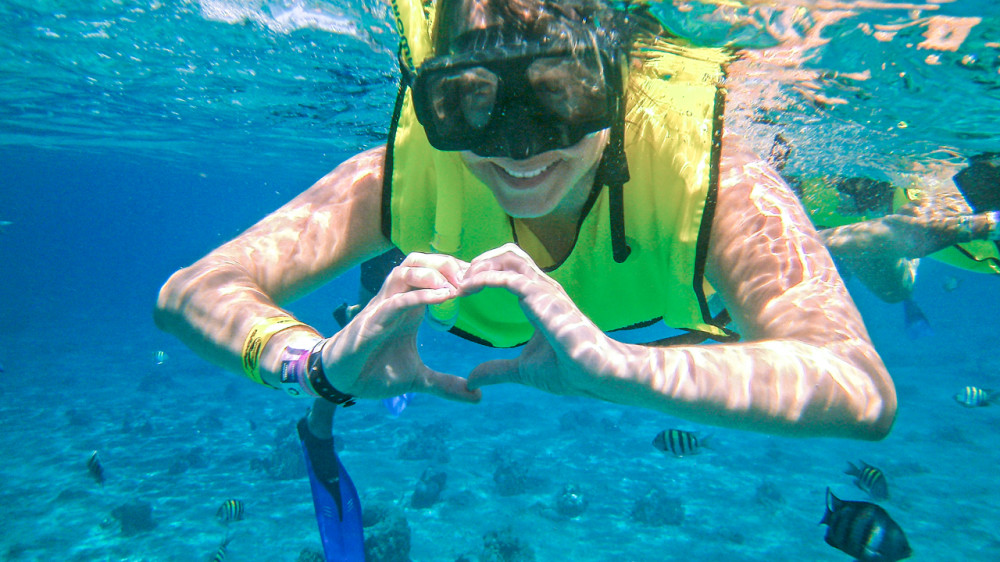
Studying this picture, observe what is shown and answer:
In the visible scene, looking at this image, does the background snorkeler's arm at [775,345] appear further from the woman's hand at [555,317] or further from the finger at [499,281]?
the finger at [499,281]

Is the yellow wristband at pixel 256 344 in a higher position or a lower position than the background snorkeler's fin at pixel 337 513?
higher

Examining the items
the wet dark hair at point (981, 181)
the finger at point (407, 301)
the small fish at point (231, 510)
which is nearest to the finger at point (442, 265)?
the finger at point (407, 301)

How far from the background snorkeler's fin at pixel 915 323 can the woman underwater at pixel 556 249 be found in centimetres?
1205

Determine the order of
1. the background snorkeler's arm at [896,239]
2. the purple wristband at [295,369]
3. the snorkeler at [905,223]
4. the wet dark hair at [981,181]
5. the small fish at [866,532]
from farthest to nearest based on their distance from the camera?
the wet dark hair at [981,181]
the snorkeler at [905,223]
the background snorkeler's arm at [896,239]
the small fish at [866,532]
the purple wristband at [295,369]

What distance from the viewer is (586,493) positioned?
11789 mm

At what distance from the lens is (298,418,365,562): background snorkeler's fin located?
469 centimetres

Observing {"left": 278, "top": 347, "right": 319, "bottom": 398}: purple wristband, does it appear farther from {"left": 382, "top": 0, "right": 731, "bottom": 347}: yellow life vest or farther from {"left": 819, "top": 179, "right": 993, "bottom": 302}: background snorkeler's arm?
{"left": 819, "top": 179, "right": 993, "bottom": 302}: background snorkeler's arm

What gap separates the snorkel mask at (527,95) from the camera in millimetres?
2271

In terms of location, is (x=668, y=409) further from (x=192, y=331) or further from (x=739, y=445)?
(x=739, y=445)

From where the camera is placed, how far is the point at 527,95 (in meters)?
2.29

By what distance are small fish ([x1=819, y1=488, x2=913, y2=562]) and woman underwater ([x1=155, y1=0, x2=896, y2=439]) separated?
11.5 ft

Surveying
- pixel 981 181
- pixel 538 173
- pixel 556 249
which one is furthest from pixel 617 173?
pixel 981 181

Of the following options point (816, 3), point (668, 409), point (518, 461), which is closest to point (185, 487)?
point (518, 461)

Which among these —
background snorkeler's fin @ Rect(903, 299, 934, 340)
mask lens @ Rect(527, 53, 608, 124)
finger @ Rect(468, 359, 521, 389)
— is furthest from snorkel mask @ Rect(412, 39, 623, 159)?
background snorkeler's fin @ Rect(903, 299, 934, 340)
